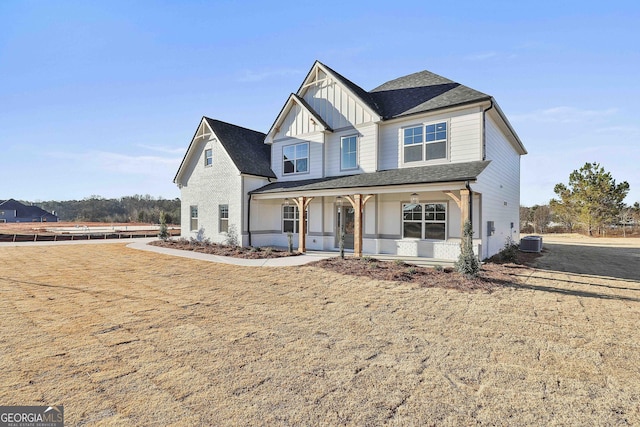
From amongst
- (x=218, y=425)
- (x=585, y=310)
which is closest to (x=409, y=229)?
(x=585, y=310)

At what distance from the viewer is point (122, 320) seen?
579 cm

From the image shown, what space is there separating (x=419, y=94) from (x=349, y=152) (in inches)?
180

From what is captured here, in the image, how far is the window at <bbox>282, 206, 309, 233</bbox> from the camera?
58.1ft

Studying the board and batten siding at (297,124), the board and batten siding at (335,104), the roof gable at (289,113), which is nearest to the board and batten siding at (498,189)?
the board and batten siding at (335,104)

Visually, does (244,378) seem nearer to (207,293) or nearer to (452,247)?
(207,293)

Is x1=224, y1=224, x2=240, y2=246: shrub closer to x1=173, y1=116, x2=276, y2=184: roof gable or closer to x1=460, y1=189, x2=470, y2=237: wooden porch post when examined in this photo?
x1=173, y1=116, x2=276, y2=184: roof gable

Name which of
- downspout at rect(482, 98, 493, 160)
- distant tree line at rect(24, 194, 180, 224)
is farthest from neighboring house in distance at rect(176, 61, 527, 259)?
distant tree line at rect(24, 194, 180, 224)

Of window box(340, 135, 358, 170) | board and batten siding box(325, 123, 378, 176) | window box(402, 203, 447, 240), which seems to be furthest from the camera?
window box(340, 135, 358, 170)

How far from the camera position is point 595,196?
29.8 m

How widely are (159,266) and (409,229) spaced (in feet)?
35.4

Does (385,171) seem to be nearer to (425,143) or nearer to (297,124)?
(425,143)

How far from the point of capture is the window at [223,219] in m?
18.4

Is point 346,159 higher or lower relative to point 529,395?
higher

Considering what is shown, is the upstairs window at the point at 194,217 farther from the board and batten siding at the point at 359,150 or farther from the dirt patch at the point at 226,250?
the board and batten siding at the point at 359,150
